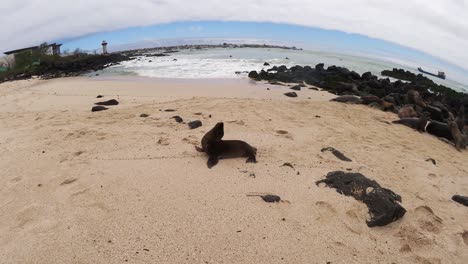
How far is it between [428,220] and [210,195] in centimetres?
273

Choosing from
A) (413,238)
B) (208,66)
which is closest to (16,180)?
(413,238)

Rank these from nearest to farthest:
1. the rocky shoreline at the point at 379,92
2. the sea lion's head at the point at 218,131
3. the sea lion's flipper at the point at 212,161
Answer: the sea lion's flipper at the point at 212,161 → the sea lion's head at the point at 218,131 → the rocky shoreline at the point at 379,92

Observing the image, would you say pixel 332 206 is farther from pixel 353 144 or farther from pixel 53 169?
pixel 53 169

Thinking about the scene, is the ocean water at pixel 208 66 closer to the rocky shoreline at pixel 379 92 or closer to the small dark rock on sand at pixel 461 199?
the rocky shoreline at pixel 379 92

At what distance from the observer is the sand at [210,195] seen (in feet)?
10.3

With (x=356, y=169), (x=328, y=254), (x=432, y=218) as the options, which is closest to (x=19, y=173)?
(x=328, y=254)

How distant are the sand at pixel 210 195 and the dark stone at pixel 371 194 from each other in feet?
0.35

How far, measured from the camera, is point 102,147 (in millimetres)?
5590

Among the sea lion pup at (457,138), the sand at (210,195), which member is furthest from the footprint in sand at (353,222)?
the sea lion pup at (457,138)

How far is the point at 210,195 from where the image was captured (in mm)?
4023

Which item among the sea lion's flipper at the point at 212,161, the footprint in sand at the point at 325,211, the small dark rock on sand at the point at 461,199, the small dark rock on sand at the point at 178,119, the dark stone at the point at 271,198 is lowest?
the small dark rock on sand at the point at 461,199

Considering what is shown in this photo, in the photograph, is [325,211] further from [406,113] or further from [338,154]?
[406,113]

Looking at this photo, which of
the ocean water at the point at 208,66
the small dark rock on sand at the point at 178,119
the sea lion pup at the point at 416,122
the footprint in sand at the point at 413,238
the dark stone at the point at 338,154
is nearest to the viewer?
the footprint in sand at the point at 413,238

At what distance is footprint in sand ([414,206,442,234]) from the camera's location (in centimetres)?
375
